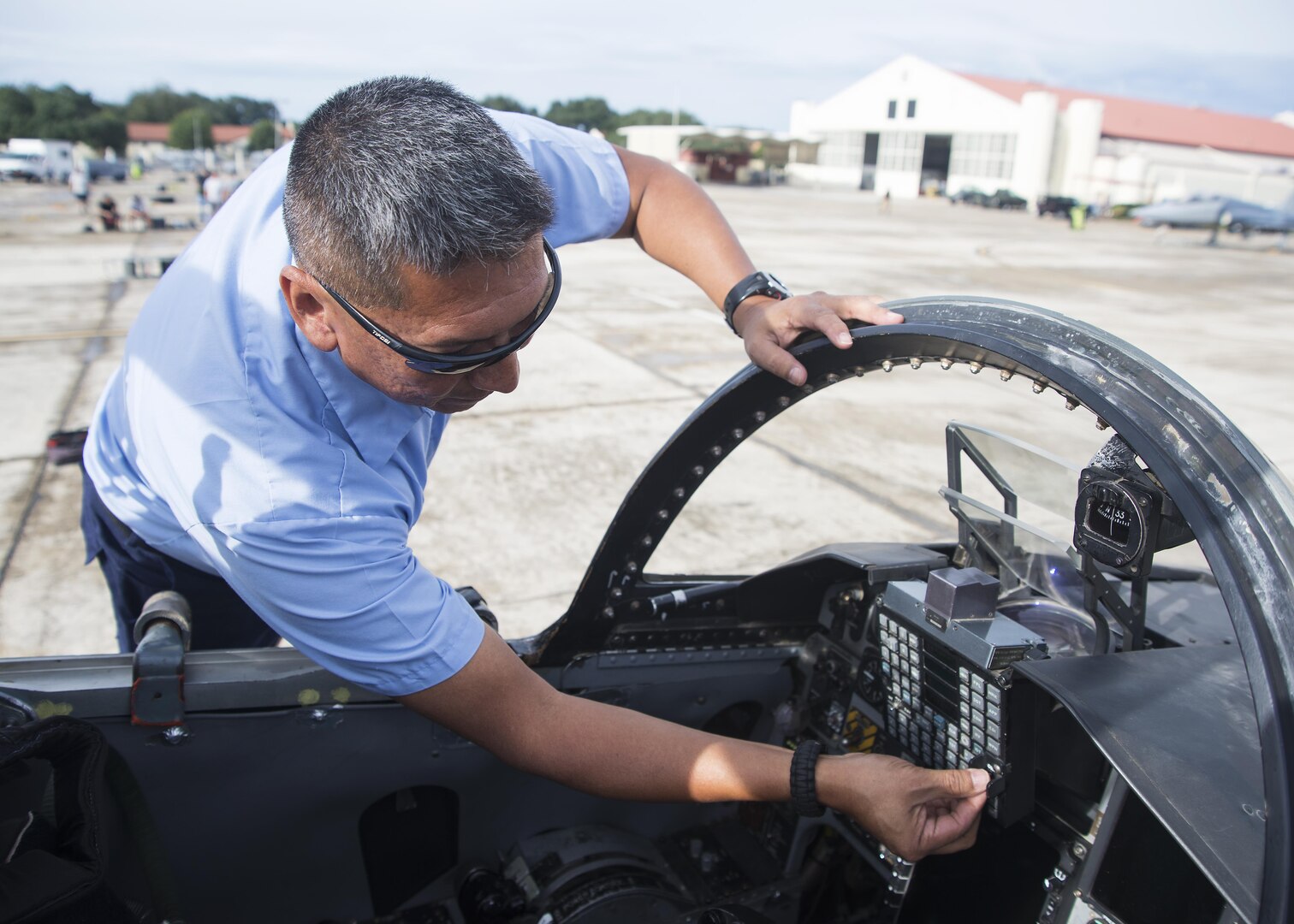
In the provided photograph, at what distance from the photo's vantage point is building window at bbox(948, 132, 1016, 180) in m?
44.2

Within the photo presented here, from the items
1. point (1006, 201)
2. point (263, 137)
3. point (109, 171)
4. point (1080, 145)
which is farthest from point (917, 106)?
point (263, 137)

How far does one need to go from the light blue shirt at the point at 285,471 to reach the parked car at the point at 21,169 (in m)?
47.9

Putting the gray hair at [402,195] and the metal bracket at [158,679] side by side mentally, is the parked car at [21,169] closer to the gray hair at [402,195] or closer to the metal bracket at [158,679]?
the metal bracket at [158,679]

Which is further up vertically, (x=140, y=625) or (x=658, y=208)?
(x=658, y=208)

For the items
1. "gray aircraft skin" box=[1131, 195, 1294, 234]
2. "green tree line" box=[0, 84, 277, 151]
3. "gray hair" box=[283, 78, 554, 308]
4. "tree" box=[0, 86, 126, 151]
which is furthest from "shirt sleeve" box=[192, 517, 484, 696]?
"tree" box=[0, 86, 126, 151]

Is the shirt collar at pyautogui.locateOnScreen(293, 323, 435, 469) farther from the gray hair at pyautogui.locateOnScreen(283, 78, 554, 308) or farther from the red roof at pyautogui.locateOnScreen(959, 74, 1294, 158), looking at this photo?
the red roof at pyautogui.locateOnScreen(959, 74, 1294, 158)

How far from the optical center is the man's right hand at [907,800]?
119 cm

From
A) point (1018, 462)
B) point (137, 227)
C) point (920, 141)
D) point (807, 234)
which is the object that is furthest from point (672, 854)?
point (920, 141)

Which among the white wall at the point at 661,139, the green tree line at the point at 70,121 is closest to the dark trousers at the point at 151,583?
the white wall at the point at 661,139

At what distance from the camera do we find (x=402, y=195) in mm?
1079

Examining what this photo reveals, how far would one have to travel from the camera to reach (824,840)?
65.5 inches

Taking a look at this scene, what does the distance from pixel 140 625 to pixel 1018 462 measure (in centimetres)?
145

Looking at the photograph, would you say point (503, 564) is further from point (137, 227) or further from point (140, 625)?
point (137, 227)

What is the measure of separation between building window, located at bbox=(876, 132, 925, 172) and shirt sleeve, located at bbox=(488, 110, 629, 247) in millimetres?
51296
